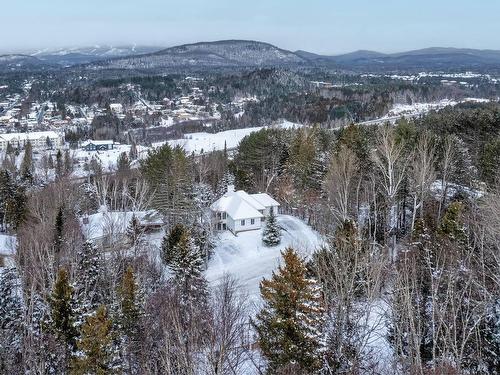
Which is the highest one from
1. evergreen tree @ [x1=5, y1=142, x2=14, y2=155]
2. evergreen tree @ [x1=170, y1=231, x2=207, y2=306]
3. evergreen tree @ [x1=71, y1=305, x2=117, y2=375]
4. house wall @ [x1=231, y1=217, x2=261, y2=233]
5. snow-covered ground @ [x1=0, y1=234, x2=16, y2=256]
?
evergreen tree @ [x1=71, y1=305, x2=117, y2=375]

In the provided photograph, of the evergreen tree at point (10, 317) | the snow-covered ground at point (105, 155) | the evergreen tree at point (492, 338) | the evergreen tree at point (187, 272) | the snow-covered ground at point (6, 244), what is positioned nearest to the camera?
the evergreen tree at point (492, 338)

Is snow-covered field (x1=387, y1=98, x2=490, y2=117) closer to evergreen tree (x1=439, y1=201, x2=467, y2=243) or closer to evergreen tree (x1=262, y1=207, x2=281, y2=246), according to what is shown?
evergreen tree (x1=262, y1=207, x2=281, y2=246)

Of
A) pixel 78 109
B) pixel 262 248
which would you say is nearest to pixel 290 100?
pixel 78 109

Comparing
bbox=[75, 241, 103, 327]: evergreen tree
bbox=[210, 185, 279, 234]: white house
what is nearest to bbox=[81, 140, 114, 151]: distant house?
bbox=[210, 185, 279, 234]: white house

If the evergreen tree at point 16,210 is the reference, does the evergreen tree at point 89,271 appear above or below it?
above

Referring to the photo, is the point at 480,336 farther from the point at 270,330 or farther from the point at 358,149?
the point at 358,149

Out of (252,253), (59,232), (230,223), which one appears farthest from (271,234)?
(59,232)

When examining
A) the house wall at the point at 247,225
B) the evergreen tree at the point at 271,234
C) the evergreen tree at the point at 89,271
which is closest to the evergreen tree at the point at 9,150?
the house wall at the point at 247,225

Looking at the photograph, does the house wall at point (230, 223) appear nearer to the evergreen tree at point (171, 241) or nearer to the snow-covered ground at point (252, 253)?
the snow-covered ground at point (252, 253)
